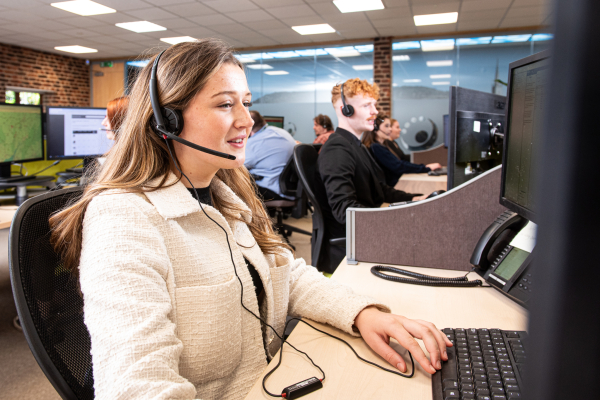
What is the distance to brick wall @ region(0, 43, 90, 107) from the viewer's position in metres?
8.26

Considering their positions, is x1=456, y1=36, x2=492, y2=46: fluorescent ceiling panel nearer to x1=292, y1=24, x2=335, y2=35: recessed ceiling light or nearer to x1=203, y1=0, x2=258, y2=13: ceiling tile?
x1=292, y1=24, x2=335, y2=35: recessed ceiling light

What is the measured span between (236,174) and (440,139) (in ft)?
22.4

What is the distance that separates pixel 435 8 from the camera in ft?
19.0

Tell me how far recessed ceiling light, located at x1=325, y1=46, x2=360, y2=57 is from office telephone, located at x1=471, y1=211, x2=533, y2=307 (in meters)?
7.18

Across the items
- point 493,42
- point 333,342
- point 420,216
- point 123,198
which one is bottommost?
point 333,342

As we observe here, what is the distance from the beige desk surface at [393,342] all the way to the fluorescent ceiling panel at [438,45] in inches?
271

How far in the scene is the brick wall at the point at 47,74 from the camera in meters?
8.26

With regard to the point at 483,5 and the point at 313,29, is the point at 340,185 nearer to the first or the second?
the point at 483,5

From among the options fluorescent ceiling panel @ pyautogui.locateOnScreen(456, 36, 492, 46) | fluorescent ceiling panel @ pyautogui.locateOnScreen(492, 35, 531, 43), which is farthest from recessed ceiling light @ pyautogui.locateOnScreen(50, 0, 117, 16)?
fluorescent ceiling panel @ pyautogui.locateOnScreen(492, 35, 531, 43)

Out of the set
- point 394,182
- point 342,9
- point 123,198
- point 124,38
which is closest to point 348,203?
point 123,198

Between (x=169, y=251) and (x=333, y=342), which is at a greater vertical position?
(x=169, y=251)

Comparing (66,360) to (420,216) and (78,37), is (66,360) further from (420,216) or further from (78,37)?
(78,37)

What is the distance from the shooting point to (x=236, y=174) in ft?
3.73

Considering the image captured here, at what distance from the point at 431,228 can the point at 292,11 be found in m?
5.36
